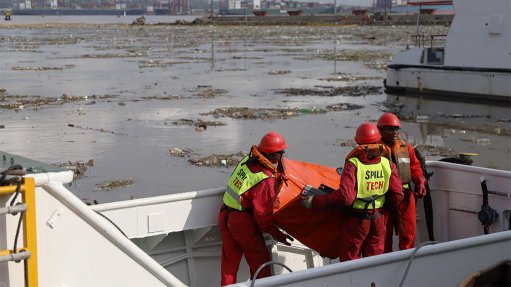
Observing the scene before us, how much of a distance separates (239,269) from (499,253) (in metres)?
2.23

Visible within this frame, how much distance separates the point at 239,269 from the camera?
7230 mm

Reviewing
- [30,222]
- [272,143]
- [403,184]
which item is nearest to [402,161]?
[403,184]

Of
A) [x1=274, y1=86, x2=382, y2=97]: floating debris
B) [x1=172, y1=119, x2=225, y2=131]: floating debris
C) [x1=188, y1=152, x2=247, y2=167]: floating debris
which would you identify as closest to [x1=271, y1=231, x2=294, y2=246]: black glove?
[x1=188, y1=152, x2=247, y2=167]: floating debris

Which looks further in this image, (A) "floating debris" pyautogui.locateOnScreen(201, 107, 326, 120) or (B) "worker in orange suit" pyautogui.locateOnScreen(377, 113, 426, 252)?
(A) "floating debris" pyautogui.locateOnScreen(201, 107, 326, 120)

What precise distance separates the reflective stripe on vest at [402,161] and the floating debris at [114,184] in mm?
5620

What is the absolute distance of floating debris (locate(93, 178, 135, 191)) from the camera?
11.8 meters

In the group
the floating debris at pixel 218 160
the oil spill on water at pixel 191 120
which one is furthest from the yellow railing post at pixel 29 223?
the floating debris at pixel 218 160

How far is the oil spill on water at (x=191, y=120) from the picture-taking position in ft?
43.8

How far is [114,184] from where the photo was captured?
12.0 metres

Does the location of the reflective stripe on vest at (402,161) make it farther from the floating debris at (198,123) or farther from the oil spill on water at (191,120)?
the floating debris at (198,123)

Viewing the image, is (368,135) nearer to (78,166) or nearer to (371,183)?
(371,183)

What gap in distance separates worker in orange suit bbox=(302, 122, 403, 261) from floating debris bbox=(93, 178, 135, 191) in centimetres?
564

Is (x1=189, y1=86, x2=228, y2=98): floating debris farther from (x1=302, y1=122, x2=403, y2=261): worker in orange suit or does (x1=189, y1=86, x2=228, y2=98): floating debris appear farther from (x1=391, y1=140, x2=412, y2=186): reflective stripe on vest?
(x1=302, y1=122, x2=403, y2=261): worker in orange suit

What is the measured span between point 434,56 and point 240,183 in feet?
59.6
